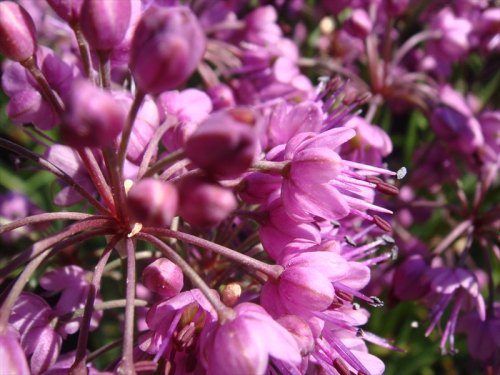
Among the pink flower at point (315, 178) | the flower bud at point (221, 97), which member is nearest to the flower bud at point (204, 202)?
the pink flower at point (315, 178)

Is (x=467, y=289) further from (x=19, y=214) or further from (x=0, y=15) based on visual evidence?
(x=19, y=214)

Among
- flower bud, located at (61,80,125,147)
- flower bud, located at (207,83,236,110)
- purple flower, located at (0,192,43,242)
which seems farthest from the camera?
purple flower, located at (0,192,43,242)

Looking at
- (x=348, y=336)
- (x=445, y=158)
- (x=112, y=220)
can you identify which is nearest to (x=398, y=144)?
(x=445, y=158)

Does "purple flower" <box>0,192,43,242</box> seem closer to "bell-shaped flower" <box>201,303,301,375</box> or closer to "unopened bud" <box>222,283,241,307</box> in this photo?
"unopened bud" <box>222,283,241,307</box>

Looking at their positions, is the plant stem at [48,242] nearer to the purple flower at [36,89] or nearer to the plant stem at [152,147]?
the plant stem at [152,147]

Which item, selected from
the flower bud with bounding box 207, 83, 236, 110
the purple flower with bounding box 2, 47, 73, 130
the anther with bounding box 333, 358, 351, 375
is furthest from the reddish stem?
the flower bud with bounding box 207, 83, 236, 110

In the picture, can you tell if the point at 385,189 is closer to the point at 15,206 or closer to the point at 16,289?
the point at 16,289
